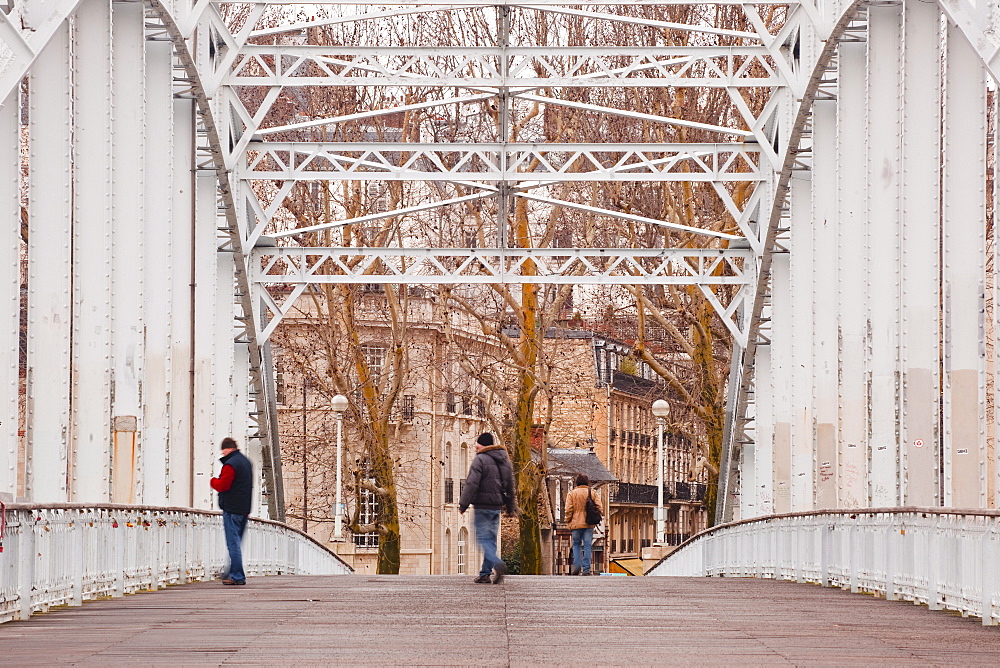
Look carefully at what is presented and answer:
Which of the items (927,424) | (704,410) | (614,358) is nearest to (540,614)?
(927,424)

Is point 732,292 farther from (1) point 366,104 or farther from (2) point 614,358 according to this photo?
(2) point 614,358

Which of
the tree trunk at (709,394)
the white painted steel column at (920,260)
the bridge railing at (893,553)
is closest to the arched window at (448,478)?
the tree trunk at (709,394)

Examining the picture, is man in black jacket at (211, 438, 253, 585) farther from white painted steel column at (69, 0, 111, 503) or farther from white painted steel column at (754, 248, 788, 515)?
white painted steel column at (754, 248, 788, 515)

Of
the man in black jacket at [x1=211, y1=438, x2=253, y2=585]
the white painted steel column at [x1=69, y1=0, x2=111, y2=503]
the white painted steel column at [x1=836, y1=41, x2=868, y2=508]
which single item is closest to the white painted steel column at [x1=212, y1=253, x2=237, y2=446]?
the man in black jacket at [x1=211, y1=438, x2=253, y2=585]

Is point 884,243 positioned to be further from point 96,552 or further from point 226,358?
point 226,358

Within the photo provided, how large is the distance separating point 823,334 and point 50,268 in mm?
9403

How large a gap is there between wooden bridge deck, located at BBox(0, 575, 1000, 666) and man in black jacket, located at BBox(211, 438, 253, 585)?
1034mm

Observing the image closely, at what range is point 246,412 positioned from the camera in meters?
30.8

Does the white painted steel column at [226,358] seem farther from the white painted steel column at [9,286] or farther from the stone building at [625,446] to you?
the stone building at [625,446]

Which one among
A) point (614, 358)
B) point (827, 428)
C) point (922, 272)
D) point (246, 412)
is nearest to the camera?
point (922, 272)

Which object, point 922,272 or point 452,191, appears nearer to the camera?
point 922,272

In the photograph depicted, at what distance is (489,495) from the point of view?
1725 cm

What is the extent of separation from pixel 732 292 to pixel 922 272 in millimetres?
23118

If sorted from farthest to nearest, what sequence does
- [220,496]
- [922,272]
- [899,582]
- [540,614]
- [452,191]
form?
[452,191], [220,496], [922,272], [899,582], [540,614]
